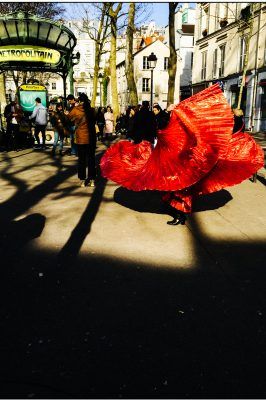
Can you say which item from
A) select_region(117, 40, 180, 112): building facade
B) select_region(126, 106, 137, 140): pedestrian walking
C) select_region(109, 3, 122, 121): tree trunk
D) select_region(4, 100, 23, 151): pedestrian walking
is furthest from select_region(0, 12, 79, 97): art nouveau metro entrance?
select_region(117, 40, 180, 112): building facade

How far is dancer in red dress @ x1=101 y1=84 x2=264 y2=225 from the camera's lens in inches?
205

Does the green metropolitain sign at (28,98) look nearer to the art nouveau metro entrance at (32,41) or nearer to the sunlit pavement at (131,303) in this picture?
the art nouveau metro entrance at (32,41)

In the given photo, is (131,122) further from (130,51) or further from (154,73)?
(154,73)

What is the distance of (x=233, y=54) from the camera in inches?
1208

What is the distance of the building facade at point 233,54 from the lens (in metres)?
26.3

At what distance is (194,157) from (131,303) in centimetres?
246

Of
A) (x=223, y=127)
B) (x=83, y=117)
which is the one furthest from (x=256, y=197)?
(x=83, y=117)

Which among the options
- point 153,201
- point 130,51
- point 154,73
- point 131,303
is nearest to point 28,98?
point 130,51

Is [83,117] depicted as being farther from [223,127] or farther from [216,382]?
[216,382]

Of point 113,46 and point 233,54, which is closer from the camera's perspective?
point 113,46

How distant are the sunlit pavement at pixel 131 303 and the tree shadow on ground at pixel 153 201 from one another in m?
0.14

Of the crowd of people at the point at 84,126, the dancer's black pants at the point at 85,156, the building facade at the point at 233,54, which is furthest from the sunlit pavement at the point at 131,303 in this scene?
the building facade at the point at 233,54

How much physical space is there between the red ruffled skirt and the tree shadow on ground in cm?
116

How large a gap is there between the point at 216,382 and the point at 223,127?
373 centimetres
